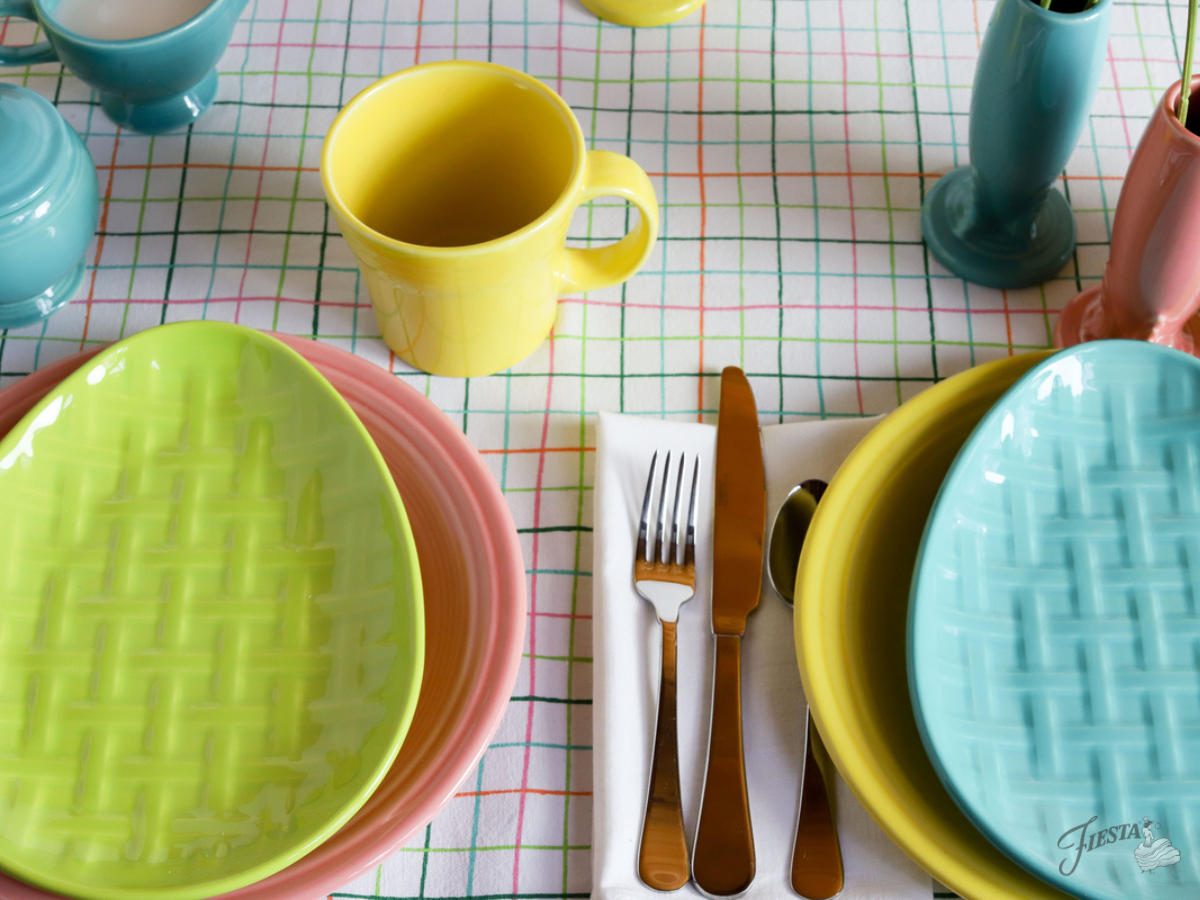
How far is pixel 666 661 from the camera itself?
0.47 m

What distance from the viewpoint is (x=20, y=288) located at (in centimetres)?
55

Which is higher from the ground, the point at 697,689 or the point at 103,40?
the point at 103,40

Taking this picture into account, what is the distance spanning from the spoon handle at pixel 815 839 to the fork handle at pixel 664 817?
54mm

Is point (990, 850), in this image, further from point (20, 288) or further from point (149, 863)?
point (20, 288)

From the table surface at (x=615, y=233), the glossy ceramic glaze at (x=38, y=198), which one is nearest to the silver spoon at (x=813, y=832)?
the table surface at (x=615, y=233)

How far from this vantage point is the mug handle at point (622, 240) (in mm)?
498

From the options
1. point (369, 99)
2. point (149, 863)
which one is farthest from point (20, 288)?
point (149, 863)

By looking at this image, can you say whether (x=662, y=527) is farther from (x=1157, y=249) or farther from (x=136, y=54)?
(x=136, y=54)

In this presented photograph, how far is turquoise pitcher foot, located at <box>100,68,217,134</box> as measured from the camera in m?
0.65

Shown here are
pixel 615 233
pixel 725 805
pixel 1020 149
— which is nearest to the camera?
pixel 725 805

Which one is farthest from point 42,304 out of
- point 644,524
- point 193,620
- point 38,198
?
point 644,524

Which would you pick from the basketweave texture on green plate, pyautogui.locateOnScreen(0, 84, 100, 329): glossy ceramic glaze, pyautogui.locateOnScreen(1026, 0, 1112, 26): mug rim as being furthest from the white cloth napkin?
pyautogui.locateOnScreen(0, 84, 100, 329): glossy ceramic glaze

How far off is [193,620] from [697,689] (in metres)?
0.25

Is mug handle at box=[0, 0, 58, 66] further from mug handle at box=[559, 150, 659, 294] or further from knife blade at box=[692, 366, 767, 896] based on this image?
knife blade at box=[692, 366, 767, 896]
